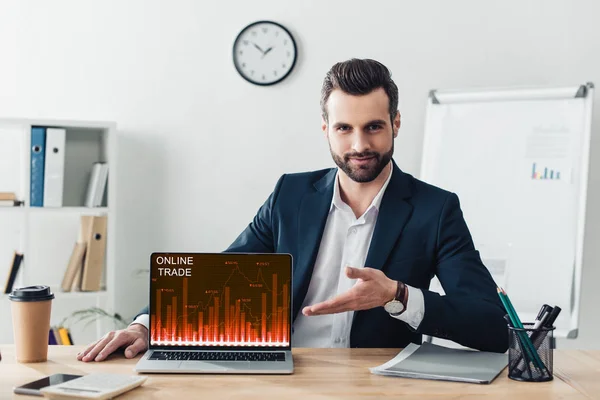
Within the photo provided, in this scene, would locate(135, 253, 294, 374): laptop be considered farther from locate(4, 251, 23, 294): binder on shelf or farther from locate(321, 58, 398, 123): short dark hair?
locate(4, 251, 23, 294): binder on shelf

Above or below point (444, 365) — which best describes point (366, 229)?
above

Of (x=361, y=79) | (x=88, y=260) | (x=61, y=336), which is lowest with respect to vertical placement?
(x=61, y=336)

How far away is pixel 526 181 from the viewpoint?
Answer: 3064 millimetres

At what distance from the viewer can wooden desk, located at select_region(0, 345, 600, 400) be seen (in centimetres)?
123

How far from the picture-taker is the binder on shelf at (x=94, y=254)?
317 centimetres

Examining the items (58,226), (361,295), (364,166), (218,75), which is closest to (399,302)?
(361,295)

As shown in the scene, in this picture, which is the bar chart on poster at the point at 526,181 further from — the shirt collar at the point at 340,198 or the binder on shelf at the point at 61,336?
the binder on shelf at the point at 61,336

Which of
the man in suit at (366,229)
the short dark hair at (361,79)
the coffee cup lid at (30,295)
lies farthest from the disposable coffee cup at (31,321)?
the short dark hair at (361,79)

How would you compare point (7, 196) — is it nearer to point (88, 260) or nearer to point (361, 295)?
point (88, 260)

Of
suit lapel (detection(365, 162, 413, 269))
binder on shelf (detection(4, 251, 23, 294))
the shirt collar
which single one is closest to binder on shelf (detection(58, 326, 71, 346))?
binder on shelf (detection(4, 251, 23, 294))

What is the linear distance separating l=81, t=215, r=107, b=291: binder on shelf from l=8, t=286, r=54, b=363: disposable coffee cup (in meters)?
1.74

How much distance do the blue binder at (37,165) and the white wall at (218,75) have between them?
37cm

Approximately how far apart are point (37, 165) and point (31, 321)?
182 cm

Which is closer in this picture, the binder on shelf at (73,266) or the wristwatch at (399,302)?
the wristwatch at (399,302)
